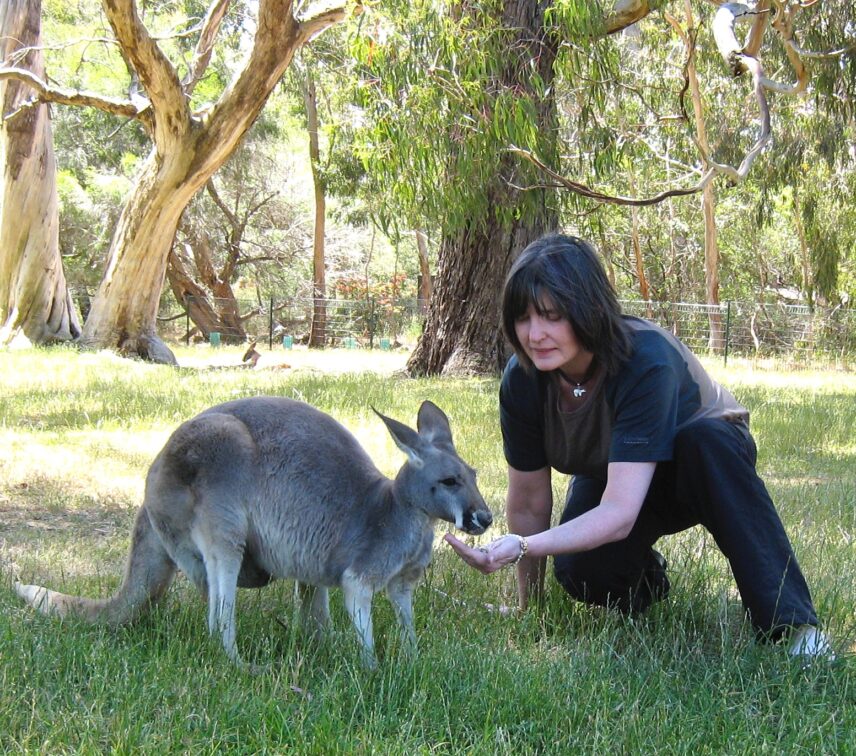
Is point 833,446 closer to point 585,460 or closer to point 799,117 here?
point 585,460

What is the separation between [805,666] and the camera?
2.85m

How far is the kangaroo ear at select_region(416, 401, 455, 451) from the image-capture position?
3006 millimetres

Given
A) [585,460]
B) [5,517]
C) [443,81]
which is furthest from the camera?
[443,81]

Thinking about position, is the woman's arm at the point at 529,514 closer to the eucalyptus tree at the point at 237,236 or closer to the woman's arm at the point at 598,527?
the woman's arm at the point at 598,527

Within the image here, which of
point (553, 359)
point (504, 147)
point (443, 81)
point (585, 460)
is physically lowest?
point (585, 460)

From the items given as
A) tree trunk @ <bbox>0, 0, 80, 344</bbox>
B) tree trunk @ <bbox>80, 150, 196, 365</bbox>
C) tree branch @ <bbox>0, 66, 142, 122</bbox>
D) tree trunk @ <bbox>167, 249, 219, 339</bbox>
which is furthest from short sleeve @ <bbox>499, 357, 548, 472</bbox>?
tree trunk @ <bbox>167, 249, 219, 339</bbox>

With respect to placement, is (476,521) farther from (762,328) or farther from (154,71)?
(762,328)

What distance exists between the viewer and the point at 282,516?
10.2ft

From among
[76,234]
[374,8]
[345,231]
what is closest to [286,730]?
[374,8]

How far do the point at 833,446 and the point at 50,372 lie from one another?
7522 mm

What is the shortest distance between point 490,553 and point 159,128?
11425 millimetres

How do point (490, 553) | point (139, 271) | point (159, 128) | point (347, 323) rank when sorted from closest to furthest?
point (490, 553) → point (159, 128) → point (139, 271) → point (347, 323)

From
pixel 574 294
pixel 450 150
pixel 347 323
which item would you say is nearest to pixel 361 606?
pixel 574 294

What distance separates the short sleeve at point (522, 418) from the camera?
329 centimetres
